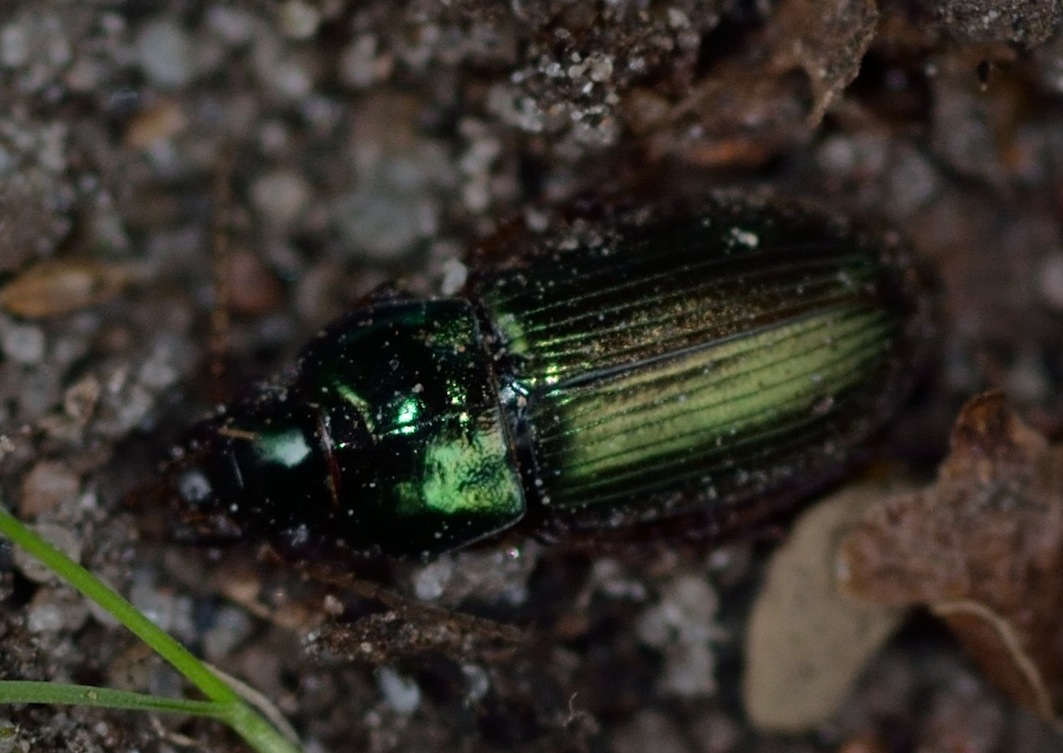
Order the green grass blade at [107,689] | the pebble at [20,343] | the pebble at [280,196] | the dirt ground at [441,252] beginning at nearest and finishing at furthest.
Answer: the green grass blade at [107,689]
the dirt ground at [441,252]
the pebble at [20,343]
the pebble at [280,196]

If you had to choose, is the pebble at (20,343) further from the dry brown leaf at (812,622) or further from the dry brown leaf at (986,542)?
the dry brown leaf at (986,542)

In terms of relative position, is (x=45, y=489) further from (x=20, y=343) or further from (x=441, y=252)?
(x=441, y=252)

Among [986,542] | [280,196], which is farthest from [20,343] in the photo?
[986,542]

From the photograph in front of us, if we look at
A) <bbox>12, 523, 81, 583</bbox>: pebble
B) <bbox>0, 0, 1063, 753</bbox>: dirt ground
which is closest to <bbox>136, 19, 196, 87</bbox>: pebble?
<bbox>0, 0, 1063, 753</bbox>: dirt ground

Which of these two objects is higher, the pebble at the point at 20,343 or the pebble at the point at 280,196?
the pebble at the point at 280,196

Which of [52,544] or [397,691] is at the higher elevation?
[52,544]

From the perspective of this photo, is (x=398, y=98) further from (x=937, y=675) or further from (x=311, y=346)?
(x=937, y=675)

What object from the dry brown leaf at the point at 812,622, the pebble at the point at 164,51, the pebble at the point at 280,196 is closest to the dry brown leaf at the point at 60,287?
the pebble at the point at 280,196

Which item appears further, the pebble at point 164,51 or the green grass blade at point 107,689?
the pebble at point 164,51
